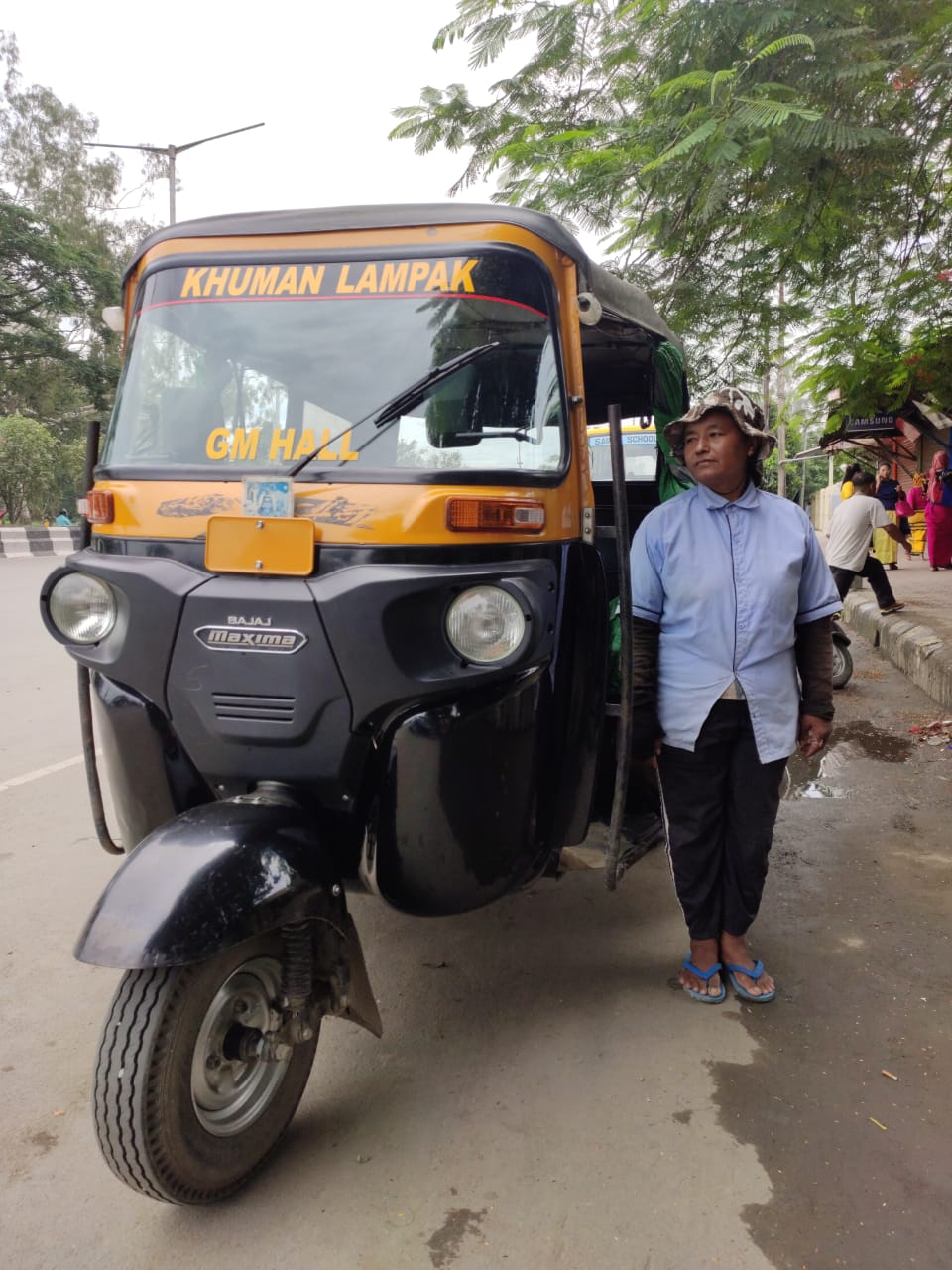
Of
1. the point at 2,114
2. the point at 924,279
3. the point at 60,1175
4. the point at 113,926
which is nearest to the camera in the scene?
the point at 113,926

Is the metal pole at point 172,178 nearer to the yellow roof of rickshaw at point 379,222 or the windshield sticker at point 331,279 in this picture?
the yellow roof of rickshaw at point 379,222

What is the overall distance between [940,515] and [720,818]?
12.9m

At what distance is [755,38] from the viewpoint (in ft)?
13.9

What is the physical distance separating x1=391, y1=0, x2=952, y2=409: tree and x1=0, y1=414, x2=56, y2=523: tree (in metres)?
22.2

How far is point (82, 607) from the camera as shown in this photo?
8.50ft

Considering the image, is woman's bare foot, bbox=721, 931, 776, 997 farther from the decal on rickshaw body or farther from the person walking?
the person walking

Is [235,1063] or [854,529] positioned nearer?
[235,1063]

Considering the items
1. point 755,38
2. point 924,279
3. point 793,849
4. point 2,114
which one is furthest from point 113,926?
point 2,114

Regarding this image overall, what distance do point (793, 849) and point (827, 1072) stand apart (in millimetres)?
1844

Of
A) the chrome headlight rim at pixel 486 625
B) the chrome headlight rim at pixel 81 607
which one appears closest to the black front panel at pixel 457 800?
the chrome headlight rim at pixel 486 625

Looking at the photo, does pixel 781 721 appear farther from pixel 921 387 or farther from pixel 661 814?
pixel 921 387

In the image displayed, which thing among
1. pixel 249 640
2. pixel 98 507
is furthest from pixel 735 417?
pixel 98 507

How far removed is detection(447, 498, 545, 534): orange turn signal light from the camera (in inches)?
93.9

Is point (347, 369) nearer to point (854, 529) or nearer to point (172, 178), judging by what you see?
point (854, 529)
